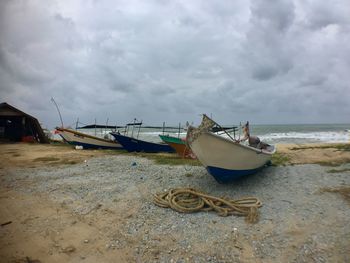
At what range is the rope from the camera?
6113 mm

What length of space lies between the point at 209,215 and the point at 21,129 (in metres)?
24.5

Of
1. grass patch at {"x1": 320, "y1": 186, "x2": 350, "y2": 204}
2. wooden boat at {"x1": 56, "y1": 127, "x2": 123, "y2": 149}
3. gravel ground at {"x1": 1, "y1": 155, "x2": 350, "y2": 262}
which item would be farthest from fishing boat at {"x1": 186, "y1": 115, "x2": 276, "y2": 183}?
wooden boat at {"x1": 56, "y1": 127, "x2": 123, "y2": 149}

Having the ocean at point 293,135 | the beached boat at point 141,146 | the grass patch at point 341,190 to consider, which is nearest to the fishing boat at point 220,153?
the grass patch at point 341,190

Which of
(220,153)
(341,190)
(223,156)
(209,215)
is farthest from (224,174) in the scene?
(341,190)

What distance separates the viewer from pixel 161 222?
224 inches

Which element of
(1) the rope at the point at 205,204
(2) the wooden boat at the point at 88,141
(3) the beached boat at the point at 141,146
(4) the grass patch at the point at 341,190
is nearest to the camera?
(1) the rope at the point at 205,204

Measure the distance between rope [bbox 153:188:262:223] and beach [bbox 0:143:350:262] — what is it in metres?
0.17

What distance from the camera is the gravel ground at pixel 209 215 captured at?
4.51 metres

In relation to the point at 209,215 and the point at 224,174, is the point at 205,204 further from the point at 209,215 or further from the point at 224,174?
the point at 224,174

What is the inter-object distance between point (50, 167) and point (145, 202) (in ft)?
22.2

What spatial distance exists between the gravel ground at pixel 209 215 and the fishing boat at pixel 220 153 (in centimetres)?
53

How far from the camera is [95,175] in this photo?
32.5ft

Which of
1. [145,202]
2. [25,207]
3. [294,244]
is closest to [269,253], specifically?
[294,244]

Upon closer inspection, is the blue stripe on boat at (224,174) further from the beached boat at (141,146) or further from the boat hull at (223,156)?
the beached boat at (141,146)
